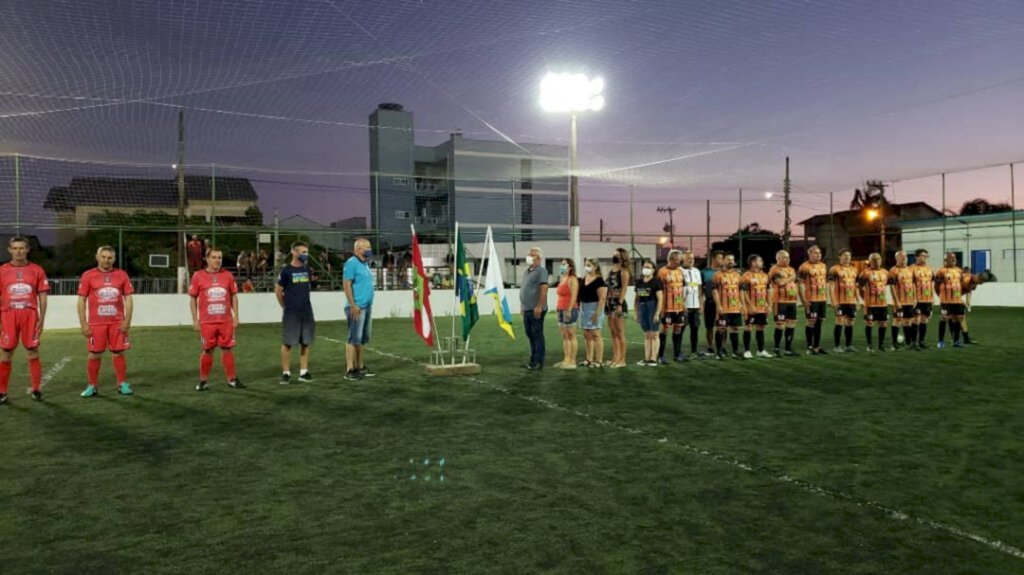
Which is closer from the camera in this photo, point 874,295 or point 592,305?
point 592,305

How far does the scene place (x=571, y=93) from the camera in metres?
17.9

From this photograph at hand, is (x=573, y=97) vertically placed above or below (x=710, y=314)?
above

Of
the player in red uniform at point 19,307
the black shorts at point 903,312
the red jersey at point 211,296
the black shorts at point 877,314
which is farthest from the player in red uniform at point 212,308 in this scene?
the black shorts at point 903,312

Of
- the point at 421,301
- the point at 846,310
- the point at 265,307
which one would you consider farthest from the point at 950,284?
the point at 265,307

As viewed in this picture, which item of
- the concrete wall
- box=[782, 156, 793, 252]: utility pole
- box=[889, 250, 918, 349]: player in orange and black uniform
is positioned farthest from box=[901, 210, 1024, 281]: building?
box=[889, 250, 918, 349]: player in orange and black uniform

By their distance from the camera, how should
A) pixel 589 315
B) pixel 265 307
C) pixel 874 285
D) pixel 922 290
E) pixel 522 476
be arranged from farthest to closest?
pixel 265 307 < pixel 922 290 < pixel 874 285 < pixel 589 315 < pixel 522 476

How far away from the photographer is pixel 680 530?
404 centimetres

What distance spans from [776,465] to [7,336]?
820 cm

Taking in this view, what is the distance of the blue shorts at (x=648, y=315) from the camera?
37.0 ft

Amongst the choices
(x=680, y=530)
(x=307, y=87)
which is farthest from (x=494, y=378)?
(x=307, y=87)

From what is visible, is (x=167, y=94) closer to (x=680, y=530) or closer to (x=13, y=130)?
(x=13, y=130)

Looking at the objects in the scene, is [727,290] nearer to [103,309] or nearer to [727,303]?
[727,303]

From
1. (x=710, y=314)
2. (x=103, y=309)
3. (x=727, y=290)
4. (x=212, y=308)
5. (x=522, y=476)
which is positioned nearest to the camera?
(x=522, y=476)

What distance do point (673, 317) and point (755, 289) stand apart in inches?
65.5
